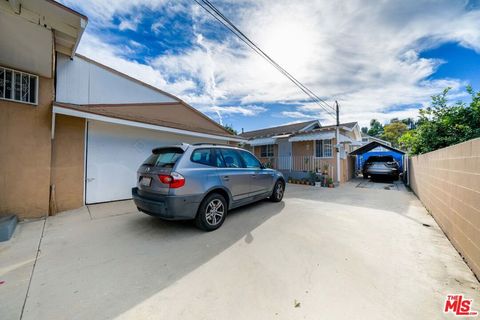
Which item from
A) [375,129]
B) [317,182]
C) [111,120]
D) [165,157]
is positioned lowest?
[317,182]

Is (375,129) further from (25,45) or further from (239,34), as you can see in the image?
(25,45)

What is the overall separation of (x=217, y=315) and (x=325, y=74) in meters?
9.89

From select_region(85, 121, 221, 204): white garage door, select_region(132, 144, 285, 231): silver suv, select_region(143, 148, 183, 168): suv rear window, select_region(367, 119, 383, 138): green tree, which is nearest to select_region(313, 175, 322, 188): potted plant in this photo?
select_region(132, 144, 285, 231): silver suv

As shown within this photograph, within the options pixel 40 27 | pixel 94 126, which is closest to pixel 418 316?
pixel 40 27

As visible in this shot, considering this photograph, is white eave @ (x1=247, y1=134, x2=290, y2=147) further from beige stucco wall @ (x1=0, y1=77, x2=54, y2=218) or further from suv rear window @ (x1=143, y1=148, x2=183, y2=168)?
beige stucco wall @ (x1=0, y1=77, x2=54, y2=218)

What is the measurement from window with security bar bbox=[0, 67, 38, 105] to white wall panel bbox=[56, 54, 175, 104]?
84cm

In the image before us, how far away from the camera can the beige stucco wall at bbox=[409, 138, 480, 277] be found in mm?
2449

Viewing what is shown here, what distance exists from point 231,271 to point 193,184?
1612mm

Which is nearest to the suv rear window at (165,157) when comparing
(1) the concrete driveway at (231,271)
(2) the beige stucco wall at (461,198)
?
(1) the concrete driveway at (231,271)

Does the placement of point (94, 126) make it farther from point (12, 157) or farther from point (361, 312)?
point (361, 312)

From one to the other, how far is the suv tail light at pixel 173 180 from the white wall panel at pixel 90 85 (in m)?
4.80

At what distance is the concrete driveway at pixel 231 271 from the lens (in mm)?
1816

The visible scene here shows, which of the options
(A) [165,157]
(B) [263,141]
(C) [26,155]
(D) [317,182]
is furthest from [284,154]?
(C) [26,155]

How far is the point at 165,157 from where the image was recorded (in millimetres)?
3689
